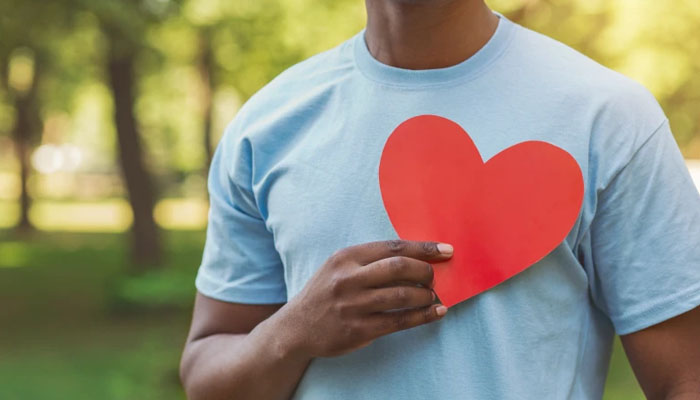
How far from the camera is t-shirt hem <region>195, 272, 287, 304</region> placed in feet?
6.24

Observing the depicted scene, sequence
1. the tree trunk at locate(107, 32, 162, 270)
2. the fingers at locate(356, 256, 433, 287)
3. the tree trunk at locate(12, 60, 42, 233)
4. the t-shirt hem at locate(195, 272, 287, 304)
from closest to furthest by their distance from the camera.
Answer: the fingers at locate(356, 256, 433, 287), the t-shirt hem at locate(195, 272, 287, 304), the tree trunk at locate(107, 32, 162, 270), the tree trunk at locate(12, 60, 42, 233)

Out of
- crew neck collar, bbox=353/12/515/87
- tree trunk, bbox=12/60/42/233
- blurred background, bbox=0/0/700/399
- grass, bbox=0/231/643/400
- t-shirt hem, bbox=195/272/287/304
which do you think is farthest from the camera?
tree trunk, bbox=12/60/42/233

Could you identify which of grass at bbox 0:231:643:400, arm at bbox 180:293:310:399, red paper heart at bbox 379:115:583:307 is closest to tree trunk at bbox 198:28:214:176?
grass at bbox 0:231:643:400

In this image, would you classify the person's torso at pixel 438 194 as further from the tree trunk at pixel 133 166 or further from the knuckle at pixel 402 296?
the tree trunk at pixel 133 166

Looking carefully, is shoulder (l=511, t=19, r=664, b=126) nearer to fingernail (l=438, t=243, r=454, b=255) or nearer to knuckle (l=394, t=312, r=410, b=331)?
fingernail (l=438, t=243, r=454, b=255)

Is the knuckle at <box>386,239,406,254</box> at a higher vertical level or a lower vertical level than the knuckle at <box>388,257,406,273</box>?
higher

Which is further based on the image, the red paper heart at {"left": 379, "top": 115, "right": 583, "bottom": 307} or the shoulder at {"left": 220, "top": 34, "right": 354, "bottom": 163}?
the shoulder at {"left": 220, "top": 34, "right": 354, "bottom": 163}

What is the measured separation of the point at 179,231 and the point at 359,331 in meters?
27.8

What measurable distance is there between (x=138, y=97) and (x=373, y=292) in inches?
644

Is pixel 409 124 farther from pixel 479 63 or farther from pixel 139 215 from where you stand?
pixel 139 215

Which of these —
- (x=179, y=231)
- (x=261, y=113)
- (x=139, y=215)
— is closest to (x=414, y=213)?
(x=261, y=113)

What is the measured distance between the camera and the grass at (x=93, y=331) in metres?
8.80

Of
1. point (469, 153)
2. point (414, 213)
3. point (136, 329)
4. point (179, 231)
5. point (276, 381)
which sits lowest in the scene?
point (179, 231)

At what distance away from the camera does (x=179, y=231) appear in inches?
1134
